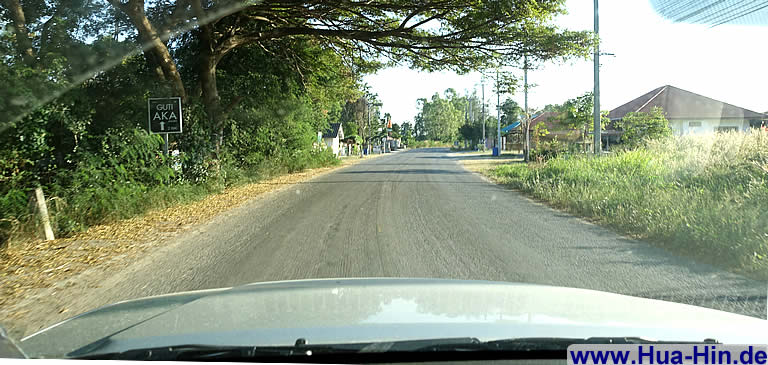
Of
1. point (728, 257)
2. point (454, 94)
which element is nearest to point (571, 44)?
point (728, 257)

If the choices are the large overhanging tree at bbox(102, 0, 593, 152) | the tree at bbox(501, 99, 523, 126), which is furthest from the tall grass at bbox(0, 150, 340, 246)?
the tree at bbox(501, 99, 523, 126)

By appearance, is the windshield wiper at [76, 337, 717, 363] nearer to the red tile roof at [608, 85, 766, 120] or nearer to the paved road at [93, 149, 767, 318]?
the paved road at [93, 149, 767, 318]

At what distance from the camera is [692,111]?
3784 centimetres

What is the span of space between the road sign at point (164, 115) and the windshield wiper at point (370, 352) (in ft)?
38.0

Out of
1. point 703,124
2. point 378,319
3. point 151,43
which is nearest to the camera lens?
point 378,319

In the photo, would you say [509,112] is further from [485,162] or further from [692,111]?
[485,162]

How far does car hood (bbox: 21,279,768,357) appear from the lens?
237cm

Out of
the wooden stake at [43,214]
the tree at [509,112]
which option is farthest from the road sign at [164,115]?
the tree at [509,112]

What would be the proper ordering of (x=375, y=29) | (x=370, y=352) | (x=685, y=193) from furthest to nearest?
(x=375, y=29)
(x=685, y=193)
(x=370, y=352)

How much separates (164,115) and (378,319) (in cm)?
1191

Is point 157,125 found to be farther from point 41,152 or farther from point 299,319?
point 299,319

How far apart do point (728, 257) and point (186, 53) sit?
17.3 meters

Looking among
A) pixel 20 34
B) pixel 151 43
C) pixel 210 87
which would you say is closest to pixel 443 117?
pixel 210 87

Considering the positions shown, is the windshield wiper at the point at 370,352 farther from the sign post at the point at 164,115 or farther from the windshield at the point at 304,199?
the sign post at the point at 164,115
